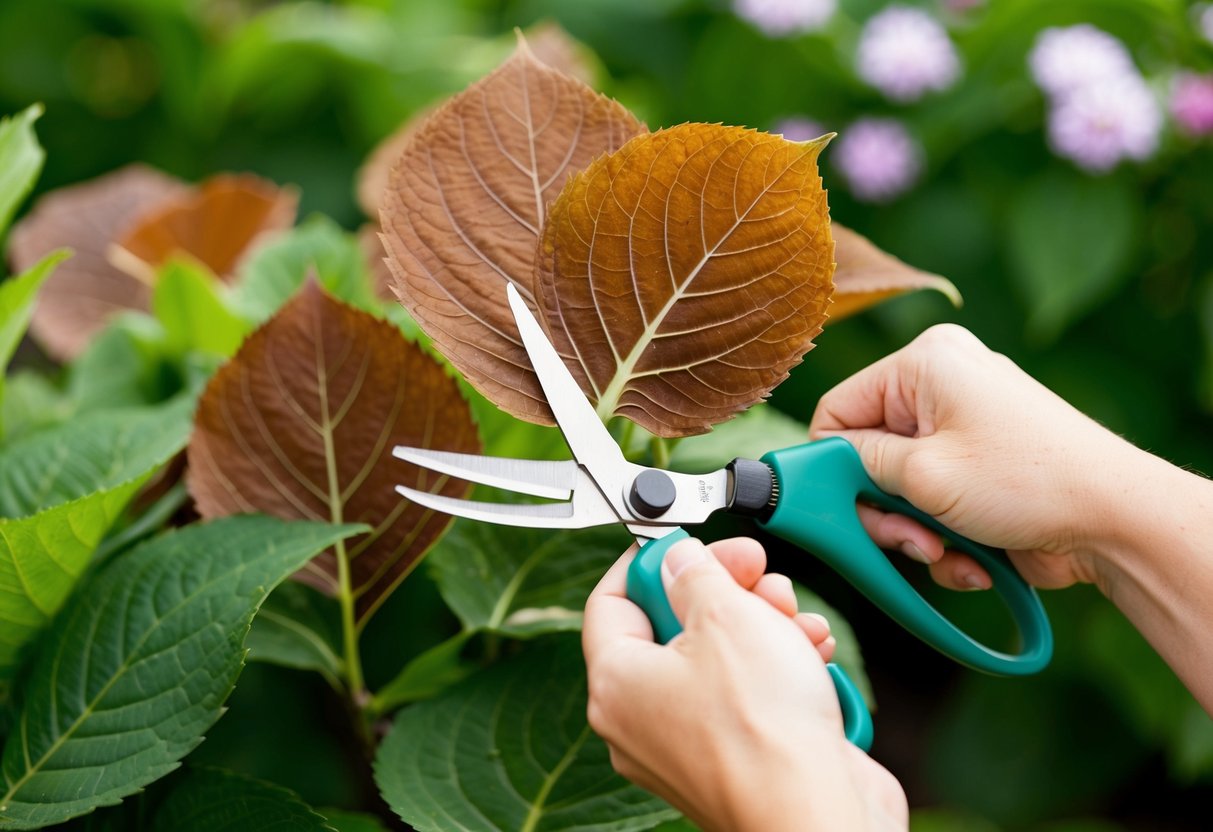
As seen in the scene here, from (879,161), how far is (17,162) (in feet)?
2.96

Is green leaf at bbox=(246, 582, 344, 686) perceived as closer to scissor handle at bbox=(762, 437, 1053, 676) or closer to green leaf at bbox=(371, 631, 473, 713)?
green leaf at bbox=(371, 631, 473, 713)

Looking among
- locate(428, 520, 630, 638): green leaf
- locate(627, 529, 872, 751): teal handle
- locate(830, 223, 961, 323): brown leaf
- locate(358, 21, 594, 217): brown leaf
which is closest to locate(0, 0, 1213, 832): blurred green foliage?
locate(358, 21, 594, 217): brown leaf

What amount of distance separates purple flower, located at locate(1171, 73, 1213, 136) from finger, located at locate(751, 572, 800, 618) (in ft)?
3.18

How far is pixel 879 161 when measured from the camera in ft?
4.00

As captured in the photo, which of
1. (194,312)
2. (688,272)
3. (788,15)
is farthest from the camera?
(788,15)

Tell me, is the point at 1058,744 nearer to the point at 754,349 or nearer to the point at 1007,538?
the point at 1007,538

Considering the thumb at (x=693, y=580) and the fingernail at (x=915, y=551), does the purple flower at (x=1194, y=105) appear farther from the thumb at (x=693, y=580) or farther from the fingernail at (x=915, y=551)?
the thumb at (x=693, y=580)

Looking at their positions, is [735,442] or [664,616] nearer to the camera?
[664,616]

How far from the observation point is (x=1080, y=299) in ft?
3.79

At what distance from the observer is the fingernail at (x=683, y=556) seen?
1.52ft

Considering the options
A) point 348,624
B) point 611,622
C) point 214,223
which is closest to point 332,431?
point 348,624

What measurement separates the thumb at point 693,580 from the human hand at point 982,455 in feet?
0.51

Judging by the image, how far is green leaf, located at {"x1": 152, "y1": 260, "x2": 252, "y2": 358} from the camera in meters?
0.76

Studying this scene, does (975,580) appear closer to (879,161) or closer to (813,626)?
(813,626)
